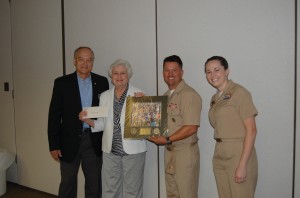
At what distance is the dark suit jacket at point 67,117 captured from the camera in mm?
2551

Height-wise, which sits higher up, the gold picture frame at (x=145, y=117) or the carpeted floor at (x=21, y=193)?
the gold picture frame at (x=145, y=117)

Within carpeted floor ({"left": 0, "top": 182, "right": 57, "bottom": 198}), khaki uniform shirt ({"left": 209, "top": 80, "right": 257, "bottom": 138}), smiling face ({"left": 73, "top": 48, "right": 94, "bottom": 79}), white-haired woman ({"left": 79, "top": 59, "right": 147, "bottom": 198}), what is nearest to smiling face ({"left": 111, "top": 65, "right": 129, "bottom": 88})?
white-haired woman ({"left": 79, "top": 59, "right": 147, "bottom": 198})

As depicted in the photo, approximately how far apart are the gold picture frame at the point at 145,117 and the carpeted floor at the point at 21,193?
6.90ft

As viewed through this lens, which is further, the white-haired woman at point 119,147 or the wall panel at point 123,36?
the wall panel at point 123,36

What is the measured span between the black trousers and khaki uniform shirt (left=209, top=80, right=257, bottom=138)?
128 centimetres

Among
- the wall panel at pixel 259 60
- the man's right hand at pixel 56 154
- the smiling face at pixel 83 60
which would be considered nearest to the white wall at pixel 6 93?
the man's right hand at pixel 56 154

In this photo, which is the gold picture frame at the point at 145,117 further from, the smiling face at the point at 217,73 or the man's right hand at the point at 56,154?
the man's right hand at the point at 56,154

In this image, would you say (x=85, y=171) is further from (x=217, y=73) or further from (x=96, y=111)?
(x=217, y=73)

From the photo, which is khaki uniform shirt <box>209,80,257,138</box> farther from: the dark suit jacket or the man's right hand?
the man's right hand

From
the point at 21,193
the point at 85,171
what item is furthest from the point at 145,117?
the point at 21,193

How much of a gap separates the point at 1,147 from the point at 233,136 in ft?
12.2

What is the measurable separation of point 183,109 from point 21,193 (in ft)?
9.57

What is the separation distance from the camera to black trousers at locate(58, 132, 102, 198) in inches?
102

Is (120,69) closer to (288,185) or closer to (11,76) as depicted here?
(288,185)
